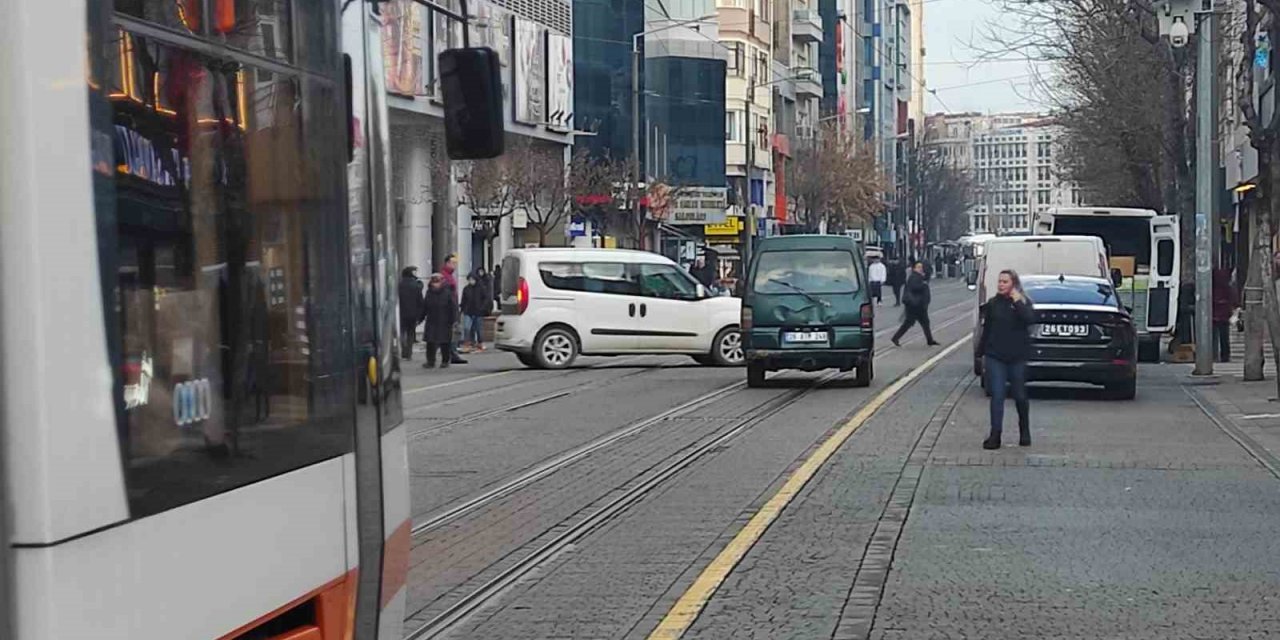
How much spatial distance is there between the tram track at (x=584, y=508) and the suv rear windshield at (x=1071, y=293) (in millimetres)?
3197

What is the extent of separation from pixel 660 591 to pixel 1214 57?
21.7 m

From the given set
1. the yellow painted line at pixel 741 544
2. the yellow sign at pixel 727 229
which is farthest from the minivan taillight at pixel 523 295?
the yellow sign at pixel 727 229

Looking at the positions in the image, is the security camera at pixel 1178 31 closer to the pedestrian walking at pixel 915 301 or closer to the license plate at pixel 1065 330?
the license plate at pixel 1065 330

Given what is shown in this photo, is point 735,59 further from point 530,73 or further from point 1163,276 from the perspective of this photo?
point 1163,276

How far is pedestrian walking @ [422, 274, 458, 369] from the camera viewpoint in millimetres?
31625

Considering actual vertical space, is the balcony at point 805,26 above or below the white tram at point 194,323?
above

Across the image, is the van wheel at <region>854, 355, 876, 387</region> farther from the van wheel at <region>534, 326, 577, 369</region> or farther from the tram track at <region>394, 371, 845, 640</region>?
the van wheel at <region>534, 326, 577, 369</region>

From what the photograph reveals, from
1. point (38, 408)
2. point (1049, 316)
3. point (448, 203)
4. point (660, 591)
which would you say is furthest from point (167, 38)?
point (448, 203)

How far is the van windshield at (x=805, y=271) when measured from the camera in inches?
997

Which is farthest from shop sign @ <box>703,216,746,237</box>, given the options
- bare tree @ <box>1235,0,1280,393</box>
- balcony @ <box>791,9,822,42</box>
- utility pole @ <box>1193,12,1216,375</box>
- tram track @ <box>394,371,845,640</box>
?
tram track @ <box>394,371,845,640</box>

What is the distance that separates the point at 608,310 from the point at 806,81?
7340 cm

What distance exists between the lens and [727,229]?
83438 mm

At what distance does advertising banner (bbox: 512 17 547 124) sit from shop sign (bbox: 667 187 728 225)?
16600 mm

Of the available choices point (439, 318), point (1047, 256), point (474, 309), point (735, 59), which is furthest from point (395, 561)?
point (735, 59)
